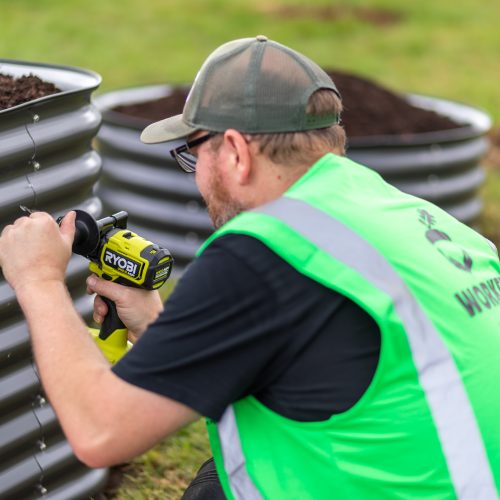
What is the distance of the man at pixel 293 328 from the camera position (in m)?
2.75

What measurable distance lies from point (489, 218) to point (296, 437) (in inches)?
270

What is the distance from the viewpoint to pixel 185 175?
7711 mm

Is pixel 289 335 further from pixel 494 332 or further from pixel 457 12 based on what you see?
pixel 457 12

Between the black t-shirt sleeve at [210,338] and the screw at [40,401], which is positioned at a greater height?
the black t-shirt sleeve at [210,338]

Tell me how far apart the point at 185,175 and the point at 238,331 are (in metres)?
5.04

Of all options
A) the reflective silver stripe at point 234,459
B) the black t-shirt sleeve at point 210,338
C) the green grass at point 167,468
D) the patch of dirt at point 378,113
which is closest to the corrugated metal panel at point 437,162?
the patch of dirt at point 378,113

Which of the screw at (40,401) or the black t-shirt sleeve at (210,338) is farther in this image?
the screw at (40,401)

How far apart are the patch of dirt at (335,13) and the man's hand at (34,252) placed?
1538 cm

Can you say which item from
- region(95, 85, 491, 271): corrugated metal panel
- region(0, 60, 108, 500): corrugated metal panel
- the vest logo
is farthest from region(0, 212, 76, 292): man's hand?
region(95, 85, 491, 271): corrugated metal panel

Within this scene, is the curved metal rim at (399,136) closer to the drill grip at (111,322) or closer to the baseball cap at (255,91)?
the drill grip at (111,322)

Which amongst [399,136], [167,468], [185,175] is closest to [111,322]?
[167,468]

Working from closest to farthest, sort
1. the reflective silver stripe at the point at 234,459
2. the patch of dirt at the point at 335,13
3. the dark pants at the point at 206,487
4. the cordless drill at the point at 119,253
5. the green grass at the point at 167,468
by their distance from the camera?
the reflective silver stripe at the point at 234,459, the cordless drill at the point at 119,253, the dark pants at the point at 206,487, the green grass at the point at 167,468, the patch of dirt at the point at 335,13

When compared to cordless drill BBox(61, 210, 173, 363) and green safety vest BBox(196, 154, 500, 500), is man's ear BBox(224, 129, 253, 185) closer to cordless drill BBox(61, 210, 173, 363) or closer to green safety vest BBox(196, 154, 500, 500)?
green safety vest BBox(196, 154, 500, 500)

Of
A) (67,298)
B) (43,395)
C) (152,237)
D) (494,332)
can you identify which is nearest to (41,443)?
(43,395)
